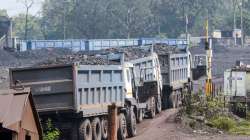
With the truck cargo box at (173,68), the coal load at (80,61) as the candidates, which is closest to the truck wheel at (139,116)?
the coal load at (80,61)

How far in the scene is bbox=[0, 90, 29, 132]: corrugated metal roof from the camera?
Answer: 29.0ft

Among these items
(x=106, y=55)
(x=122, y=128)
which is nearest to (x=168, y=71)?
(x=106, y=55)

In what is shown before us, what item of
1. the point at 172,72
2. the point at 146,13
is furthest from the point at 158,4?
the point at 172,72

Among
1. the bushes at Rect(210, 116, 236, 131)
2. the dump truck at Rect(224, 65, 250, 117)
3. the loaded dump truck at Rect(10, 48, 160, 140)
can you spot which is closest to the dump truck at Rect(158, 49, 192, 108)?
the dump truck at Rect(224, 65, 250, 117)

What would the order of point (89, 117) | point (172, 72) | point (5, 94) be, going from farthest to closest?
1. point (172, 72)
2. point (89, 117)
3. point (5, 94)

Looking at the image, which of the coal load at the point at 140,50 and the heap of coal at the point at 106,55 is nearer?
the heap of coal at the point at 106,55

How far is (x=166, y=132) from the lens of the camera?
21.9 metres

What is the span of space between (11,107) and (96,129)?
34.1 ft

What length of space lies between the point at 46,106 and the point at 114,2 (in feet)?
282

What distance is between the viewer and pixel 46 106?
1764 centimetres

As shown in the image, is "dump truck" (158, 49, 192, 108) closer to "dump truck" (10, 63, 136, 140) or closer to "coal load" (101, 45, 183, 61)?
"coal load" (101, 45, 183, 61)

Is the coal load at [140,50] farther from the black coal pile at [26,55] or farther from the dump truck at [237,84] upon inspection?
the black coal pile at [26,55]

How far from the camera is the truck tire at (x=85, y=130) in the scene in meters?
18.3

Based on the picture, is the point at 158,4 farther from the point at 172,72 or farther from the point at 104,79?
the point at 104,79
